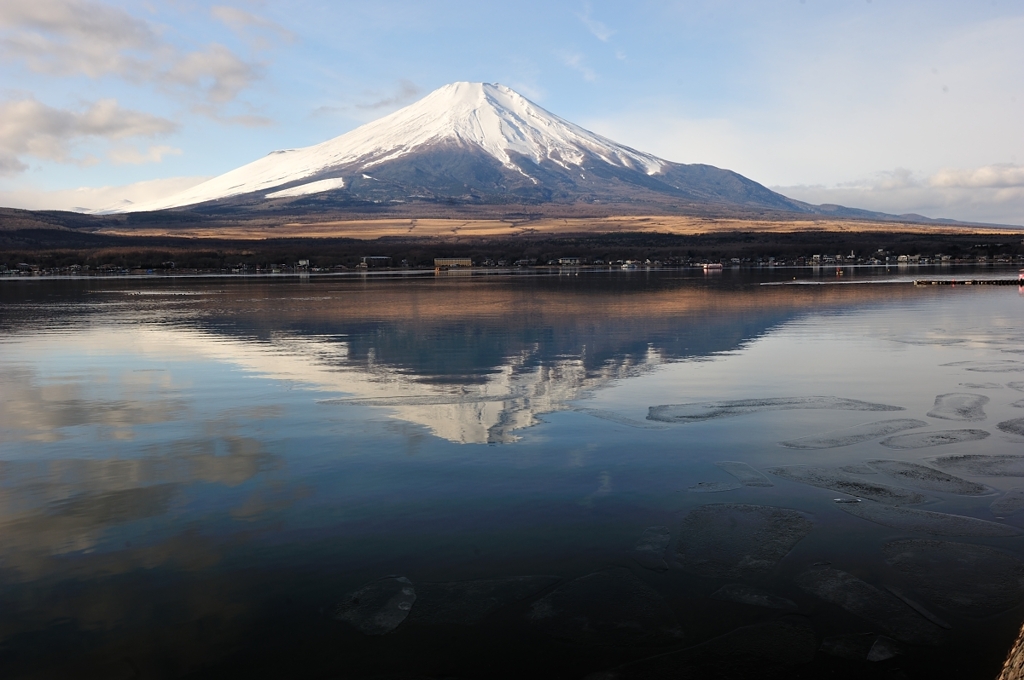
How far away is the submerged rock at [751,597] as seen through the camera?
727 centimetres

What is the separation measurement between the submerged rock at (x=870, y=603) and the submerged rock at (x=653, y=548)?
1312 millimetres

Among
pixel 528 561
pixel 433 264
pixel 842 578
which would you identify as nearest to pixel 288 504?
pixel 528 561

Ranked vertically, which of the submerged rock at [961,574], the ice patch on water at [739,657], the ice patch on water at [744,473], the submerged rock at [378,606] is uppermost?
the ice patch on water at [744,473]

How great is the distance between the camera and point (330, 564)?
26.7 feet

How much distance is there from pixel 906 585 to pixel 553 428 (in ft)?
22.7

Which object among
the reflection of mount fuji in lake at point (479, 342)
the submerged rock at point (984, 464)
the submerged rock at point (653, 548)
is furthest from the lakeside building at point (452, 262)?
the submerged rock at point (653, 548)

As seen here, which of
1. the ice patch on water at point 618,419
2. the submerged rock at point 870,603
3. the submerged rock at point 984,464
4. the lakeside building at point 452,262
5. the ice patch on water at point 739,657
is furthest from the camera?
the lakeside building at point 452,262

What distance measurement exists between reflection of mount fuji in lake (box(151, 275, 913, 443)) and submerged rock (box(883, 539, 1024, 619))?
5.98m

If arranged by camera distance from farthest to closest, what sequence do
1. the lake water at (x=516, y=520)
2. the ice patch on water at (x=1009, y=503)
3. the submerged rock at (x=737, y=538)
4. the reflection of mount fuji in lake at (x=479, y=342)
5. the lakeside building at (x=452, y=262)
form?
the lakeside building at (x=452, y=262) → the reflection of mount fuji in lake at (x=479, y=342) → the ice patch on water at (x=1009, y=503) → the submerged rock at (x=737, y=538) → the lake water at (x=516, y=520)

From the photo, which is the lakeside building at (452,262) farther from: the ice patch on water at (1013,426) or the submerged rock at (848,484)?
the submerged rock at (848,484)

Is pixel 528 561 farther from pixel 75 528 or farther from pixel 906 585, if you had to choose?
pixel 75 528

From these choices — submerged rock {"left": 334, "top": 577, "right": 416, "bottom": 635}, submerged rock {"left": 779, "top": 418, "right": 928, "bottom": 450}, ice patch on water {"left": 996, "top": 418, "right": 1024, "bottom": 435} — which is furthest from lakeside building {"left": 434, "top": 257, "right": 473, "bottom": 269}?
submerged rock {"left": 334, "top": 577, "right": 416, "bottom": 635}

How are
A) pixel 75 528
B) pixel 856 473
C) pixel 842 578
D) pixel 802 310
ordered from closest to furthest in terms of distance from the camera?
pixel 842 578 → pixel 75 528 → pixel 856 473 → pixel 802 310

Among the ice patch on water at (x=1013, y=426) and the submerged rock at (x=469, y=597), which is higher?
the ice patch on water at (x=1013, y=426)
